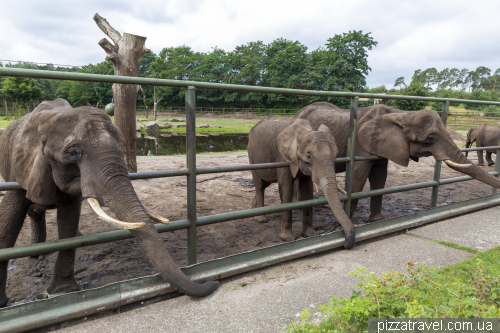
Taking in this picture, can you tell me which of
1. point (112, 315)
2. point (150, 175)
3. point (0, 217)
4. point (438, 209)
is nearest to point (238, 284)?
point (112, 315)

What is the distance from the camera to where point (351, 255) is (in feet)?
11.2

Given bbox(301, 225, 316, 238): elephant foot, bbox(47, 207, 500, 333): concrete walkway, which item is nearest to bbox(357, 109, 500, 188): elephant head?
bbox(47, 207, 500, 333): concrete walkway

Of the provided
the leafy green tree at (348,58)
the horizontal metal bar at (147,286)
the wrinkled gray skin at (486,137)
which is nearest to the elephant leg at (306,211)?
the horizontal metal bar at (147,286)

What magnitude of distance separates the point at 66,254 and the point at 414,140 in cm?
417

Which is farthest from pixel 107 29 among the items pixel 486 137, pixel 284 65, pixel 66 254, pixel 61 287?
pixel 284 65

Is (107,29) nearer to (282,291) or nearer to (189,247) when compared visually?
(189,247)

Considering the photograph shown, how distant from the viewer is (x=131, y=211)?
2.14 metres

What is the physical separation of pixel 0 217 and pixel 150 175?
48.2 inches

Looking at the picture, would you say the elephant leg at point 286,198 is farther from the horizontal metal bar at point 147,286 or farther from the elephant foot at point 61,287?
the elephant foot at point 61,287

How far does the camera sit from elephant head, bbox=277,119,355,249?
3.40 metres

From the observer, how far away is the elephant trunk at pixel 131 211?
2131 mm

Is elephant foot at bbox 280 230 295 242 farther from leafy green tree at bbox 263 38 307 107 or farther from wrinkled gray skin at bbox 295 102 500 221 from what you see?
leafy green tree at bbox 263 38 307 107

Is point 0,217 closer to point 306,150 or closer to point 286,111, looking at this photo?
point 306,150

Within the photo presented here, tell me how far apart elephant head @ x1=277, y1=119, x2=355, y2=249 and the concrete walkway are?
0.41 m
